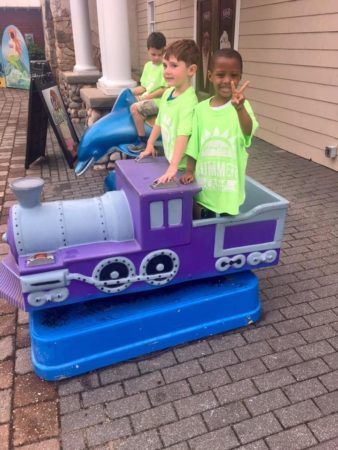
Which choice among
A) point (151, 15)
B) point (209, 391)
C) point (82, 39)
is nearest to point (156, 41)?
point (209, 391)

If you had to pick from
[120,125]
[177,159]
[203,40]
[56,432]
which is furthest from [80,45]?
[56,432]

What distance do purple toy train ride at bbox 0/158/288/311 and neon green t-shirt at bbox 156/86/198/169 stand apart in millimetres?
197

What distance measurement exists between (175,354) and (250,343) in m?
0.49

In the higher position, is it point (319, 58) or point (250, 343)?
point (319, 58)

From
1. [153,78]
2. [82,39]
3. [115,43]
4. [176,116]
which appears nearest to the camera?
[176,116]

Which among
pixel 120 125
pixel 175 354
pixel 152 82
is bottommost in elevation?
pixel 175 354

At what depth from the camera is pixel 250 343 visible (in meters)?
2.66

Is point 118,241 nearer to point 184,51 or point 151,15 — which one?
point 184,51

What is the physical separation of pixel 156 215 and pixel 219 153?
515 mm

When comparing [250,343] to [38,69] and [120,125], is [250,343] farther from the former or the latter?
[38,69]

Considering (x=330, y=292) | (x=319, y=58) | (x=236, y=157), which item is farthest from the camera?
(x=319, y=58)

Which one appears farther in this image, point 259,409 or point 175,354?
point 175,354

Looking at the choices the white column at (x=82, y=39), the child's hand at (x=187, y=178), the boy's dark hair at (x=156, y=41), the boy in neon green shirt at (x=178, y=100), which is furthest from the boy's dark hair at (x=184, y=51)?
the white column at (x=82, y=39)

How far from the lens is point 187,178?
7.92ft
